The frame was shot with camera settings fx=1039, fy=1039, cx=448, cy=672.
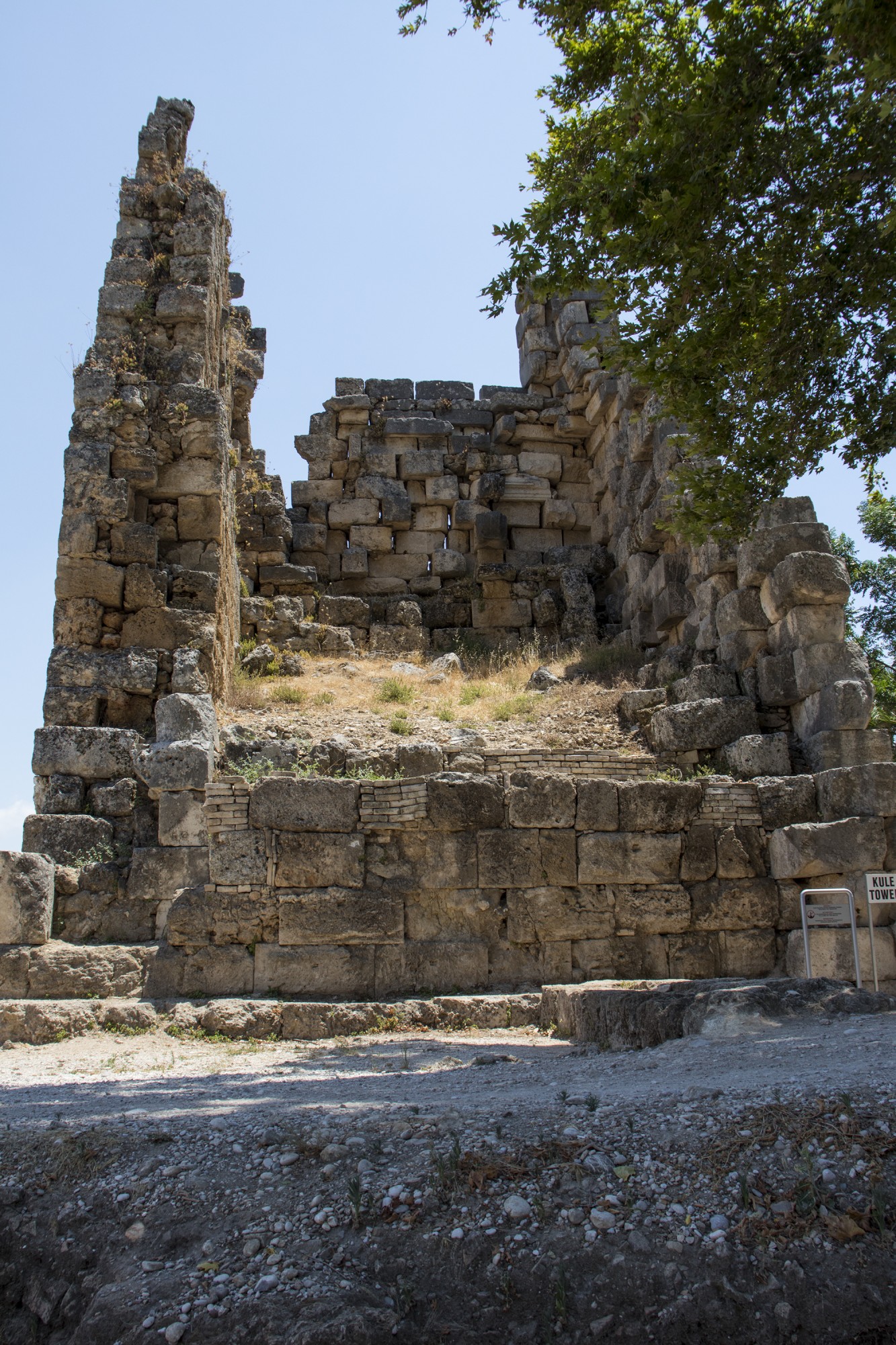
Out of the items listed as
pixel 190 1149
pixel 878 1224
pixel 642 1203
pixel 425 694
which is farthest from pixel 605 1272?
pixel 425 694

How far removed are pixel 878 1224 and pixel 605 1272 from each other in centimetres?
96

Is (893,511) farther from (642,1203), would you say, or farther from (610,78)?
(642,1203)

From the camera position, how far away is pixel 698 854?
31.3 feet

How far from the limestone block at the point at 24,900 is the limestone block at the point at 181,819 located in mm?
1184

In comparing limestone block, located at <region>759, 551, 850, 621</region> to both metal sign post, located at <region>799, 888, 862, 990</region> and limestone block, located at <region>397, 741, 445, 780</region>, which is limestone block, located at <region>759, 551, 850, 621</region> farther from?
limestone block, located at <region>397, 741, 445, 780</region>

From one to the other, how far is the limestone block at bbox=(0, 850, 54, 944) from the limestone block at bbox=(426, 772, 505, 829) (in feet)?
11.4

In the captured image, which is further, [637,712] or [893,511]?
[893,511]

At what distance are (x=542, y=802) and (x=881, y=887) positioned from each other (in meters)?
2.94

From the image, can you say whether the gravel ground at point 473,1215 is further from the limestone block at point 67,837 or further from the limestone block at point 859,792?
the limestone block at point 67,837

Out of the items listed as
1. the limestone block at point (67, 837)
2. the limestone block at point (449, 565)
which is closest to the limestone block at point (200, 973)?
the limestone block at point (67, 837)

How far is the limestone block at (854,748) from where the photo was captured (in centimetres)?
1023

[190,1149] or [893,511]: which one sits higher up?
[893,511]

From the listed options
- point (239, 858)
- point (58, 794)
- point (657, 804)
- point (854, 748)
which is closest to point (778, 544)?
point (854, 748)

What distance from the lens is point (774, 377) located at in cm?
846
